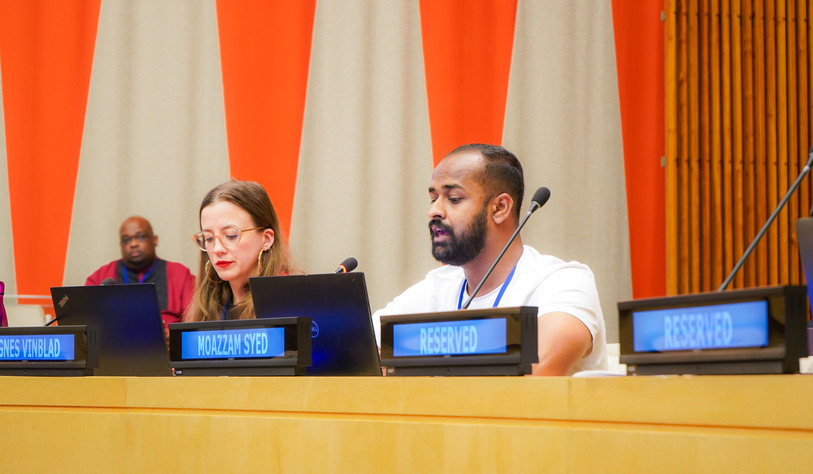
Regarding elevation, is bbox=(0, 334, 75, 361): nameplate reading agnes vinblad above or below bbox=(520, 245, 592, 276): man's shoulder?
below

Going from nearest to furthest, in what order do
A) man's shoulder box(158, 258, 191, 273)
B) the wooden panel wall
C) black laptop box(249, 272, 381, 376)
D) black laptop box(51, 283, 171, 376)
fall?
black laptop box(249, 272, 381, 376), black laptop box(51, 283, 171, 376), man's shoulder box(158, 258, 191, 273), the wooden panel wall

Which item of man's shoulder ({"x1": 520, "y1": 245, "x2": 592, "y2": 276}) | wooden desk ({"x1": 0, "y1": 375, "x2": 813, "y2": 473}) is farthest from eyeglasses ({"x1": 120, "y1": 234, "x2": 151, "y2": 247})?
wooden desk ({"x1": 0, "y1": 375, "x2": 813, "y2": 473})

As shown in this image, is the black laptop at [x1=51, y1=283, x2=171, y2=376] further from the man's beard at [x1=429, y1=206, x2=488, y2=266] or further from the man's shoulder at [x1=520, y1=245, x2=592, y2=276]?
the man's shoulder at [x1=520, y1=245, x2=592, y2=276]

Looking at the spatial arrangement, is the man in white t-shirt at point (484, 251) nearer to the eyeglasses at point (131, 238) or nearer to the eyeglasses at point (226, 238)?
the eyeglasses at point (226, 238)

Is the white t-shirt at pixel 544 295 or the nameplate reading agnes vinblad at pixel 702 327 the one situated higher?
the white t-shirt at pixel 544 295

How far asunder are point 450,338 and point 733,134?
4.36 m

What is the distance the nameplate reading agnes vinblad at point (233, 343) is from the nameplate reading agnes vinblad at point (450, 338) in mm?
237

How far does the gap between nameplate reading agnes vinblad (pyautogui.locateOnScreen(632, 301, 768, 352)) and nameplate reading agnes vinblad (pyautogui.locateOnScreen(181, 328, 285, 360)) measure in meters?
0.65

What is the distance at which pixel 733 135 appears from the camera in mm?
5250

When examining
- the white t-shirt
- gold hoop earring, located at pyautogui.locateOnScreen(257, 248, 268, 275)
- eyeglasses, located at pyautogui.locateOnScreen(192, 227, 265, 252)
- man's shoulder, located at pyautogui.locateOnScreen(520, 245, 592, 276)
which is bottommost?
the white t-shirt

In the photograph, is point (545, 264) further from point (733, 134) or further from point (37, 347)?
point (733, 134)

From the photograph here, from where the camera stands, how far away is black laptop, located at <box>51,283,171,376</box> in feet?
6.29

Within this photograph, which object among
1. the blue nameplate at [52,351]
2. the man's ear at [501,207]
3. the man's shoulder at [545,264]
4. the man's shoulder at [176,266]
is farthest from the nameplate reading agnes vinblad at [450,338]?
the man's shoulder at [176,266]

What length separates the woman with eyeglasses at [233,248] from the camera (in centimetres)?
259
